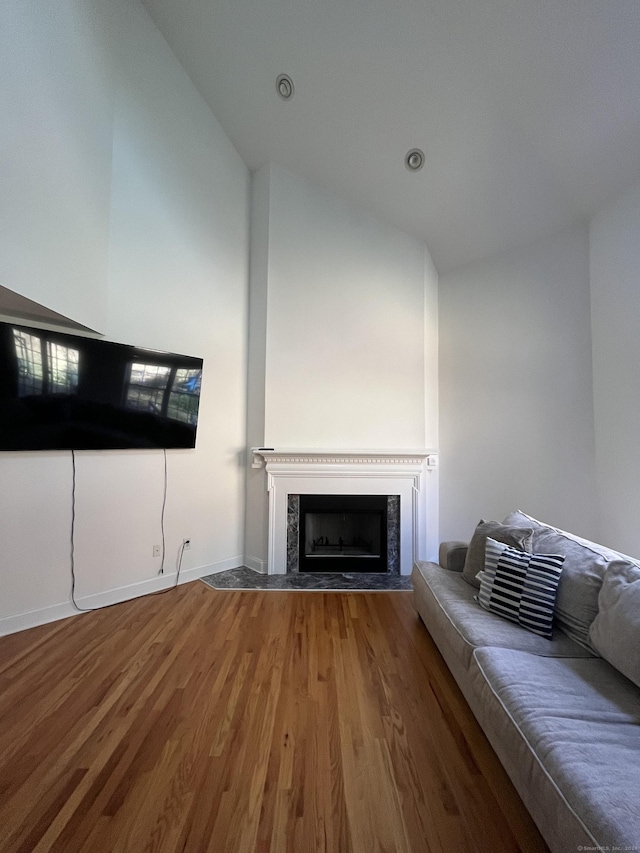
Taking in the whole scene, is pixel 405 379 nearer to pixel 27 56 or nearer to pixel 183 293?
pixel 183 293

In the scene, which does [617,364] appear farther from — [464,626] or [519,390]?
[464,626]

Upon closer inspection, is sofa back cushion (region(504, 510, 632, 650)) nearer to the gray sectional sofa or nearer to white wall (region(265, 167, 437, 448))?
the gray sectional sofa

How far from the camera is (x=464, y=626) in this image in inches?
72.9

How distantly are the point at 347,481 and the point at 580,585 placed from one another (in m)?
2.23

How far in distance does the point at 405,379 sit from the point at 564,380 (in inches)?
56.2

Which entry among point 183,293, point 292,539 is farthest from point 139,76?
point 292,539

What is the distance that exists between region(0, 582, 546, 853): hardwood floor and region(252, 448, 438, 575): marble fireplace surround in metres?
1.18

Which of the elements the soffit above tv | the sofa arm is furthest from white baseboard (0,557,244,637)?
the sofa arm

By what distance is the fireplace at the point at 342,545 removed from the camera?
3775 mm

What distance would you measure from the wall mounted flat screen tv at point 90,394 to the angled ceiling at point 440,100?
7.96 feet

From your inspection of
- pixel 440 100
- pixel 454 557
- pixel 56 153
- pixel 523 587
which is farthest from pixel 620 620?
pixel 56 153

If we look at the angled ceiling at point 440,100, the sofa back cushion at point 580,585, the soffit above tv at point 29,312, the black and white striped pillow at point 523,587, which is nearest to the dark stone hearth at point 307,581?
the black and white striped pillow at point 523,587

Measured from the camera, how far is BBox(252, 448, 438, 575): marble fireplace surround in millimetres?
3682

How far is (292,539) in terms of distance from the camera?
12.3 ft
